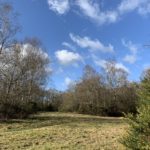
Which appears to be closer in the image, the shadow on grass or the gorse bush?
the gorse bush

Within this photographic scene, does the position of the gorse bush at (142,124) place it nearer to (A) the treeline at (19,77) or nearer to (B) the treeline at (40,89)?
(B) the treeline at (40,89)

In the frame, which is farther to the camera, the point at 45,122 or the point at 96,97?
the point at 96,97

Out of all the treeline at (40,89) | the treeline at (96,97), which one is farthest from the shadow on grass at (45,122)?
the treeline at (96,97)

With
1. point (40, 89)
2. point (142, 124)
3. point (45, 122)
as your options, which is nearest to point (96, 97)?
point (40, 89)

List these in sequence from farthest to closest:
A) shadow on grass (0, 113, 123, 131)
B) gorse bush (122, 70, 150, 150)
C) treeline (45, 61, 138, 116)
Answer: treeline (45, 61, 138, 116)
shadow on grass (0, 113, 123, 131)
gorse bush (122, 70, 150, 150)

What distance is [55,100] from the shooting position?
6912cm

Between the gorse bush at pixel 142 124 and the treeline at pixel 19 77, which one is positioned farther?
the treeline at pixel 19 77

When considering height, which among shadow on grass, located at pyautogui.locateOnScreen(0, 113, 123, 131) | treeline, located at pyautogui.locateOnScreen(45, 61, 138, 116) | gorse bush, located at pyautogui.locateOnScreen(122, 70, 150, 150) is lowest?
gorse bush, located at pyautogui.locateOnScreen(122, 70, 150, 150)

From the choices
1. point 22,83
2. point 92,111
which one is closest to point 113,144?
point 22,83

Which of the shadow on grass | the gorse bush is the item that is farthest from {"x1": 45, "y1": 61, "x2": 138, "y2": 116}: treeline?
the gorse bush

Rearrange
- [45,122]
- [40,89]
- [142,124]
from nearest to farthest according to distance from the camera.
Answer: [142,124] < [45,122] < [40,89]

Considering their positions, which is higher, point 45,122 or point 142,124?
point 45,122

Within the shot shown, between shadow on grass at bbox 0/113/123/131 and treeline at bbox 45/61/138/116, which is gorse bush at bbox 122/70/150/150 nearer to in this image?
shadow on grass at bbox 0/113/123/131

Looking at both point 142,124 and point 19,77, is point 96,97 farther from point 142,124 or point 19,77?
point 142,124
